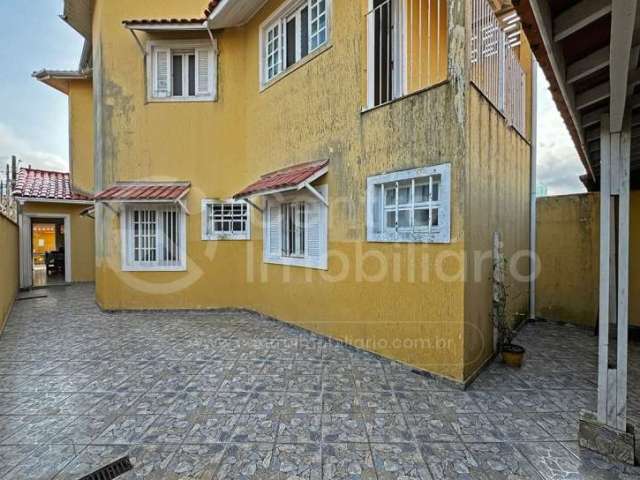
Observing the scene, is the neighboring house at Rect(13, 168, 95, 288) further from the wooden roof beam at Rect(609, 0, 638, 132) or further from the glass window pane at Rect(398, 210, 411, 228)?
the wooden roof beam at Rect(609, 0, 638, 132)

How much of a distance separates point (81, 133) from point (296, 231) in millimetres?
13070

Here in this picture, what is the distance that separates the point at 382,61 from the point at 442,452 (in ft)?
20.9

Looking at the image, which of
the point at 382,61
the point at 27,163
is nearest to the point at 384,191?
the point at 382,61

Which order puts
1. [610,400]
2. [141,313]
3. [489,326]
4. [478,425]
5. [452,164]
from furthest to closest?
1. [141,313]
2. [489,326]
3. [452,164]
4. [478,425]
5. [610,400]

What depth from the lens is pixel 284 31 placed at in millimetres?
8438

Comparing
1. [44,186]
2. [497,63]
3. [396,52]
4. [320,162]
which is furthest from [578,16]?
[44,186]

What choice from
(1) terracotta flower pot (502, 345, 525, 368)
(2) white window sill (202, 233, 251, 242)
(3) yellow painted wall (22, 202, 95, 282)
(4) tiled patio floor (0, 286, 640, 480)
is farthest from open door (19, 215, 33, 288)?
(1) terracotta flower pot (502, 345, 525, 368)

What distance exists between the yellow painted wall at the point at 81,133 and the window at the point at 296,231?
1112cm

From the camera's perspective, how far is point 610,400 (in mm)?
3406

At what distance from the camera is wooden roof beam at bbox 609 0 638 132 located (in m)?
2.03

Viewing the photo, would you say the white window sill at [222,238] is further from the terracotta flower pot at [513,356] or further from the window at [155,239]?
the terracotta flower pot at [513,356]

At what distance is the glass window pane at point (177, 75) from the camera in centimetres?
996

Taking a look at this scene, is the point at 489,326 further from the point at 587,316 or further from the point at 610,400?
the point at 587,316

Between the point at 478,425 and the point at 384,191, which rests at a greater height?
the point at 384,191
